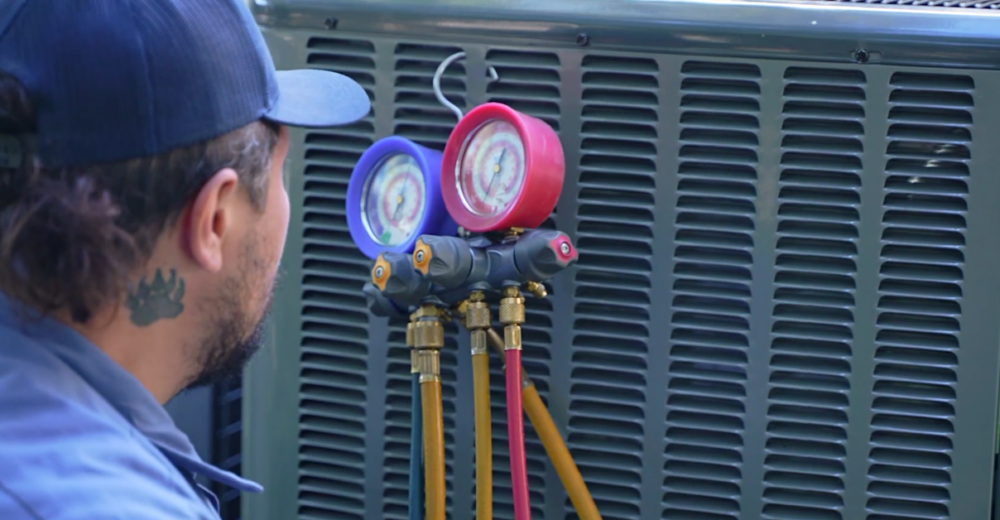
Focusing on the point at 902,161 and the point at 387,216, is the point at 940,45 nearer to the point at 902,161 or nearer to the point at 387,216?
the point at 902,161

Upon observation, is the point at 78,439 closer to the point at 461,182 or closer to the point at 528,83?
the point at 461,182

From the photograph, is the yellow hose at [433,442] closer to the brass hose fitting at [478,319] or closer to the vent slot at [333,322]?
the brass hose fitting at [478,319]

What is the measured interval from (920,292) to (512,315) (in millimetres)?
478

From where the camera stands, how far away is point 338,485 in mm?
1369

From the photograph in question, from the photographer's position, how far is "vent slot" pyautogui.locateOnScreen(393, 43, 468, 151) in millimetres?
1284

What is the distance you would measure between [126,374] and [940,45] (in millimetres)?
939

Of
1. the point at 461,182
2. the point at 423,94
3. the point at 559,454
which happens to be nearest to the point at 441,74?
the point at 423,94

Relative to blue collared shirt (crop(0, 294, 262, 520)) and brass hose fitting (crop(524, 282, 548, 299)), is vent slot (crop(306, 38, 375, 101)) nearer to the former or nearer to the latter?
brass hose fitting (crop(524, 282, 548, 299))

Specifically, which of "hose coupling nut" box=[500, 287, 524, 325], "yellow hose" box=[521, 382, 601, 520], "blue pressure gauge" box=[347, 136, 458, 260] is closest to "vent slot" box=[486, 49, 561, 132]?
"blue pressure gauge" box=[347, 136, 458, 260]

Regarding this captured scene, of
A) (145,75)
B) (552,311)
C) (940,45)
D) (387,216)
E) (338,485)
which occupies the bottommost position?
(338,485)

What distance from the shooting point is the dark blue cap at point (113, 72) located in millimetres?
849

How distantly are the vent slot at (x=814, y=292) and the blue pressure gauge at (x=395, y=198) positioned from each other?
16.2 inches

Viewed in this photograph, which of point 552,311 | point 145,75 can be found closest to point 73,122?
point 145,75

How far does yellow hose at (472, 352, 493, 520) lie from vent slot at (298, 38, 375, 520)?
0.21 m
